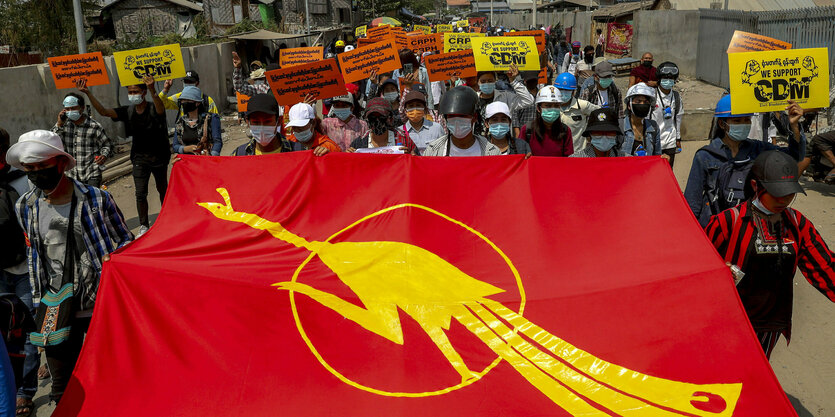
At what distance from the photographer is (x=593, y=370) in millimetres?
3107

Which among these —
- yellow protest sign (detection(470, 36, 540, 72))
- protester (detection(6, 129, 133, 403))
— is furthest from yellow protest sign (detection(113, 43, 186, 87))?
protester (detection(6, 129, 133, 403))

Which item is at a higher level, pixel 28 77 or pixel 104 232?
pixel 28 77

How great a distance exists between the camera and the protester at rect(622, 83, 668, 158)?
6.68 metres

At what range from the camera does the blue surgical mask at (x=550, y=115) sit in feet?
20.5

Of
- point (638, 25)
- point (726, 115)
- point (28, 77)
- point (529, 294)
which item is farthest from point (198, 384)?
point (638, 25)

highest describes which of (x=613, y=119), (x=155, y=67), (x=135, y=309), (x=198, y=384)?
(x=155, y=67)

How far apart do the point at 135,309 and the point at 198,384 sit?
61 centimetres

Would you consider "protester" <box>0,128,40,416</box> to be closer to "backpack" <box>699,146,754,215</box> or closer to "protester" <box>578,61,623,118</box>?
"backpack" <box>699,146,754,215</box>

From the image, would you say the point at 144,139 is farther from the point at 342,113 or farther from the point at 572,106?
the point at 572,106

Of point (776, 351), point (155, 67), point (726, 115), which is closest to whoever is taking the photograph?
point (776, 351)

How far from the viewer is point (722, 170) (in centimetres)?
457

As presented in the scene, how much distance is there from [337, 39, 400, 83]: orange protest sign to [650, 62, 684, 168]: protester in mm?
3604

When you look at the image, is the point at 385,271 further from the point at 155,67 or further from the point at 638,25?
the point at 638,25

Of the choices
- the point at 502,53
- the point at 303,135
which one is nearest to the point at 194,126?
the point at 303,135
